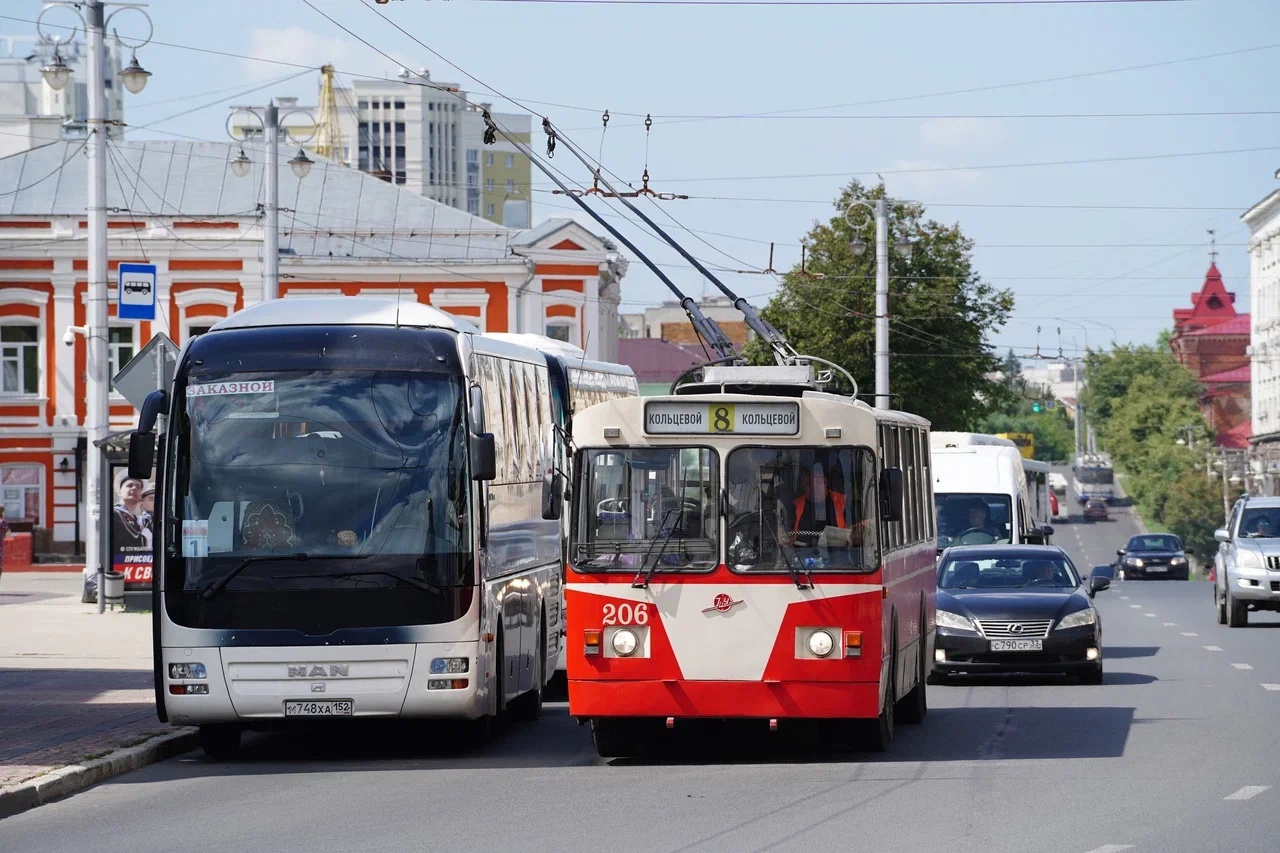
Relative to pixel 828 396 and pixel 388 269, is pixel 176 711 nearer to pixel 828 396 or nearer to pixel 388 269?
pixel 828 396

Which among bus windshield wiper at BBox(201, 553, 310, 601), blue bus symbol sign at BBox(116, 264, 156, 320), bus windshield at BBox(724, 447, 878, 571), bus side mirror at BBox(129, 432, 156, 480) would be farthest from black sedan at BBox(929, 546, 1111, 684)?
blue bus symbol sign at BBox(116, 264, 156, 320)

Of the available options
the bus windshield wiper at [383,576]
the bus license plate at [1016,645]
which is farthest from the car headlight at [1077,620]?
the bus windshield wiper at [383,576]

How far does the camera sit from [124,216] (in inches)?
2211

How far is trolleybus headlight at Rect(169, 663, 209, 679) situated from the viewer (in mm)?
14312

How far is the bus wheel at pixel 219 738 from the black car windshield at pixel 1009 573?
9188 millimetres

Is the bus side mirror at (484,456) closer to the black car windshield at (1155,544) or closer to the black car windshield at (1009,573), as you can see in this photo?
the black car windshield at (1009,573)

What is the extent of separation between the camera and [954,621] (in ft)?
68.3

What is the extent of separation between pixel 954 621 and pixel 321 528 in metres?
8.40

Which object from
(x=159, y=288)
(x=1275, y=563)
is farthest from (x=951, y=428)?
(x=1275, y=563)

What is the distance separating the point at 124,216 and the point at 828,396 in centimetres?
4451

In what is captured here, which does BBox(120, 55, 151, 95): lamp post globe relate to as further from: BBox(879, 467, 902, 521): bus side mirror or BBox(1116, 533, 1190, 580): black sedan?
BBox(1116, 533, 1190, 580): black sedan

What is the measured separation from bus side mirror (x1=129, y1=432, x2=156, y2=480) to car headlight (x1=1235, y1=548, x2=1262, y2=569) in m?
20.8

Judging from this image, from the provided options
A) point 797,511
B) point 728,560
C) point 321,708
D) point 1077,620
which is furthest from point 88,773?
point 1077,620

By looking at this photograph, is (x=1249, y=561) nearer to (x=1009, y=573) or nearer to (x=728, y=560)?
(x=1009, y=573)
